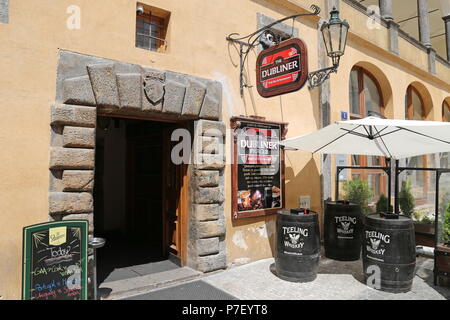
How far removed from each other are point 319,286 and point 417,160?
9.74m

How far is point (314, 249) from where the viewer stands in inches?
187

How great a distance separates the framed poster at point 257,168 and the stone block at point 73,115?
7.58 ft

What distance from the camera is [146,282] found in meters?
4.56

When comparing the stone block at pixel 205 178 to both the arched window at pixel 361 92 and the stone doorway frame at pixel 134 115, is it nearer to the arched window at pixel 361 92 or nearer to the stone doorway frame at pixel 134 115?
the stone doorway frame at pixel 134 115

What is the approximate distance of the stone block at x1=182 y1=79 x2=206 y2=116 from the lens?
4844 mm

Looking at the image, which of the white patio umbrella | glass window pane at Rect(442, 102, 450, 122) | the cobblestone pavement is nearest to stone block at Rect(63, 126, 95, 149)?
the cobblestone pavement

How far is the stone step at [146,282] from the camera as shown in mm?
Answer: 4234

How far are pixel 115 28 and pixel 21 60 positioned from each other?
1232 millimetres

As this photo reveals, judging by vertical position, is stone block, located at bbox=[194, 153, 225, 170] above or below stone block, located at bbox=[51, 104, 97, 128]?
below

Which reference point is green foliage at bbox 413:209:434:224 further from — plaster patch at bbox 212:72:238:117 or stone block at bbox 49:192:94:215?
stone block at bbox 49:192:94:215

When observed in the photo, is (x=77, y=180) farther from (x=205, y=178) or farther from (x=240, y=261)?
(x=240, y=261)

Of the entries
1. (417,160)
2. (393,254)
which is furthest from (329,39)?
(417,160)

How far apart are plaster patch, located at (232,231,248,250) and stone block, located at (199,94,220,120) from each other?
1.98 m

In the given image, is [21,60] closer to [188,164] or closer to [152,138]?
[188,164]
